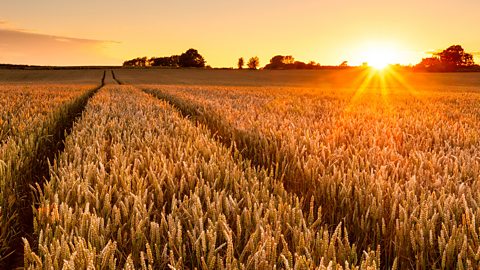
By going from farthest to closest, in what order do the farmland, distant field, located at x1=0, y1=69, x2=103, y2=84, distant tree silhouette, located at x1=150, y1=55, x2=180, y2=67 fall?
distant tree silhouette, located at x1=150, y1=55, x2=180, y2=67 → distant field, located at x1=0, y1=69, x2=103, y2=84 → the farmland

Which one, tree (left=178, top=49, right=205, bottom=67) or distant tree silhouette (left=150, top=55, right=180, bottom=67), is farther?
distant tree silhouette (left=150, top=55, right=180, bottom=67)

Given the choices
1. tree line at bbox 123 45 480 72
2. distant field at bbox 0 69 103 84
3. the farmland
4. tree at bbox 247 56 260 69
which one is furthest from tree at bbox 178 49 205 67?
the farmland

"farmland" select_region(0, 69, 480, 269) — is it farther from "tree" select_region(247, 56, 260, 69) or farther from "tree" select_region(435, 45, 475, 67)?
"tree" select_region(247, 56, 260, 69)

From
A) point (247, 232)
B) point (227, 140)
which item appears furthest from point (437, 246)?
point (227, 140)

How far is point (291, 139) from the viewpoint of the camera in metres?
4.05

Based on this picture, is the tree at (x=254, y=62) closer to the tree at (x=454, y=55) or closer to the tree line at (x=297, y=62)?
the tree line at (x=297, y=62)

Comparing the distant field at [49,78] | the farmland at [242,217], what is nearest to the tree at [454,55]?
the distant field at [49,78]

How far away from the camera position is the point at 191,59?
140 metres

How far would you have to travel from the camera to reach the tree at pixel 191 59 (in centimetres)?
14012

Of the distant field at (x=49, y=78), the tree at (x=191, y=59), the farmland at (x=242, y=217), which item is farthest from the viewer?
the tree at (x=191, y=59)

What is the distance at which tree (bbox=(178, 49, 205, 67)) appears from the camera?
5517 inches

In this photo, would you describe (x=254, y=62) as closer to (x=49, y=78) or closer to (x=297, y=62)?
(x=297, y=62)

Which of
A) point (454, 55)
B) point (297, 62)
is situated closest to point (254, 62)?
point (297, 62)

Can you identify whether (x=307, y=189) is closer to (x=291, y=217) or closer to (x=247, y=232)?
(x=291, y=217)
